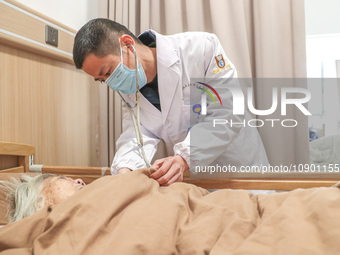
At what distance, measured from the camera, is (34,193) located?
48.5 inches

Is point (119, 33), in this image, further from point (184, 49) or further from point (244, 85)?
point (244, 85)

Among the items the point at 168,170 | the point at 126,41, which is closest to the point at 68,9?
the point at 126,41

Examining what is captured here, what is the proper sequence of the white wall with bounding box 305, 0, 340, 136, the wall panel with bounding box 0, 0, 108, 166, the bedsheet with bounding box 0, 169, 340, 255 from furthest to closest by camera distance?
the white wall with bounding box 305, 0, 340, 136, the wall panel with bounding box 0, 0, 108, 166, the bedsheet with bounding box 0, 169, 340, 255

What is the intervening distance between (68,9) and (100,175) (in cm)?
122

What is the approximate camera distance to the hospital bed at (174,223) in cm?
72

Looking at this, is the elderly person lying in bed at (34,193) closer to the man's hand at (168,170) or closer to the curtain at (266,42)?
the man's hand at (168,170)

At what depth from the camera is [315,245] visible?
67 cm

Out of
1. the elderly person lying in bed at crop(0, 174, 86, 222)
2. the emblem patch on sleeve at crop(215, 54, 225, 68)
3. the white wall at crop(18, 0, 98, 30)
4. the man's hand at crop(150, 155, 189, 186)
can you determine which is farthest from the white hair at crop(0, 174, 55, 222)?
the white wall at crop(18, 0, 98, 30)

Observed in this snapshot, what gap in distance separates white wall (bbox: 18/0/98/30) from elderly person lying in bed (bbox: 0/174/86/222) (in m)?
1.03

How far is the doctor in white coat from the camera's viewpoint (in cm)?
129

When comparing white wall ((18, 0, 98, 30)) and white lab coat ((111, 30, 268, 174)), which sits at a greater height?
white wall ((18, 0, 98, 30))

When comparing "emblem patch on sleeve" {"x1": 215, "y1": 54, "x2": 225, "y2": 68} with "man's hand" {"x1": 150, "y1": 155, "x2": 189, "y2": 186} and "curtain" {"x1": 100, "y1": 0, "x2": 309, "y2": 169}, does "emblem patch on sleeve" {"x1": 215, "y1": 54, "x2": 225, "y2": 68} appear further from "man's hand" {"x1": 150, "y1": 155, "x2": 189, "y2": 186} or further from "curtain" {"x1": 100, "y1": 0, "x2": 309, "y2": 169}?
"curtain" {"x1": 100, "y1": 0, "x2": 309, "y2": 169}

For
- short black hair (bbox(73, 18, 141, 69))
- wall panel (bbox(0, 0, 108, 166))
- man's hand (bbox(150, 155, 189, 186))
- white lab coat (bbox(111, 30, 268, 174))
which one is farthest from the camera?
wall panel (bbox(0, 0, 108, 166))

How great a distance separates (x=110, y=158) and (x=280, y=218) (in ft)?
5.32
